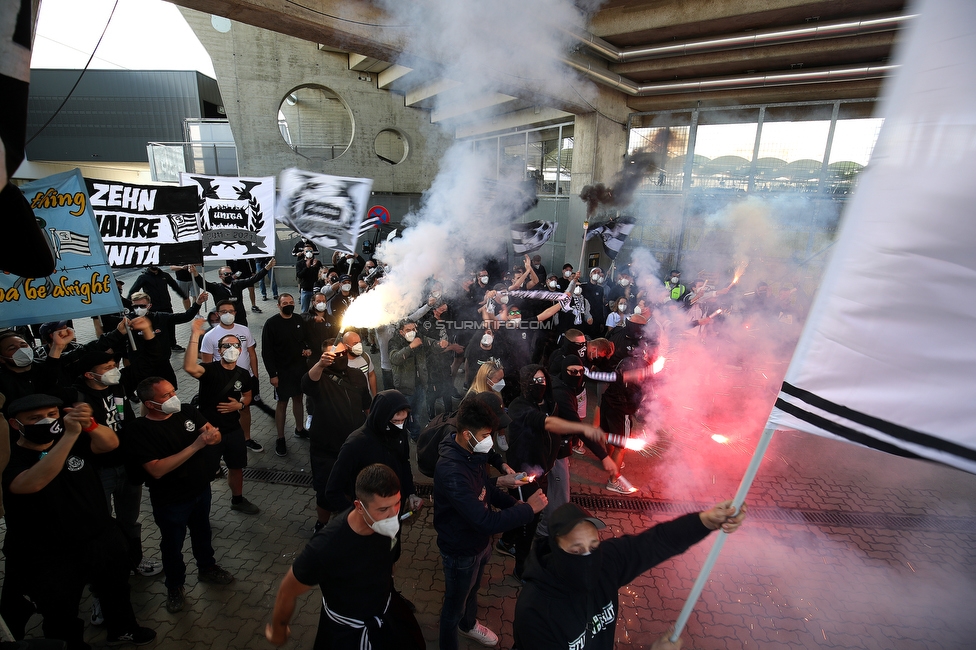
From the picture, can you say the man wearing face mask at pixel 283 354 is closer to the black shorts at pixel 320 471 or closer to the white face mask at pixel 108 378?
the white face mask at pixel 108 378

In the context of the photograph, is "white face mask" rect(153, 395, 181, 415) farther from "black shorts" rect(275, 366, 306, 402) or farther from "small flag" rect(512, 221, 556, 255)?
"small flag" rect(512, 221, 556, 255)

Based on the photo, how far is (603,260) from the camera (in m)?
14.3

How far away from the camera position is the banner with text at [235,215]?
6.57 metres

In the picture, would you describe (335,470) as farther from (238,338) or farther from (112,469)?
(238,338)

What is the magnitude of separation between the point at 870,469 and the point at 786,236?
7.99m

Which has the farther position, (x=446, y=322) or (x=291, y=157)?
(x=291, y=157)

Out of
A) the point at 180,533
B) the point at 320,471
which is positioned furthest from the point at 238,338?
the point at 180,533

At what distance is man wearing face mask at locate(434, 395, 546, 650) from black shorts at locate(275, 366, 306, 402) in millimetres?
3659

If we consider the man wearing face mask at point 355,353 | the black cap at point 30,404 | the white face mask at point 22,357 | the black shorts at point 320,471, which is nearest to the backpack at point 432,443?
the black shorts at point 320,471

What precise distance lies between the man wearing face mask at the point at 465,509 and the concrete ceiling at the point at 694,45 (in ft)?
24.1

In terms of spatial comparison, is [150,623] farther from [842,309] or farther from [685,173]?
[685,173]

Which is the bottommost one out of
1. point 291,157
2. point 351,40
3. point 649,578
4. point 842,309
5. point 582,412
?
point 649,578

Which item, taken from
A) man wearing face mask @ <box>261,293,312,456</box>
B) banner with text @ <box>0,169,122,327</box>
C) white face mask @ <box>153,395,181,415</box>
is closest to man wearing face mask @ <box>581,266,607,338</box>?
man wearing face mask @ <box>261,293,312,456</box>

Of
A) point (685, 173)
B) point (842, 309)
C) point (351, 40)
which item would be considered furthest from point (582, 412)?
point (685, 173)
